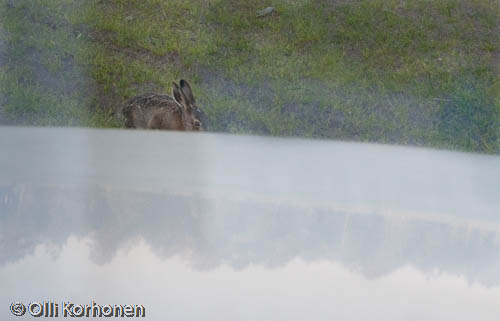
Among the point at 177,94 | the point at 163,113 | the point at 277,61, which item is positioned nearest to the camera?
the point at 163,113

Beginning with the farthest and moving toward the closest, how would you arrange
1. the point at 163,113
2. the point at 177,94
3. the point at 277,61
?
the point at 277,61 → the point at 177,94 → the point at 163,113

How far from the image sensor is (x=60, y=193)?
0.50m

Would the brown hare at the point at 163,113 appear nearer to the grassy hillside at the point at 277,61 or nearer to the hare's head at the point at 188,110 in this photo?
the hare's head at the point at 188,110

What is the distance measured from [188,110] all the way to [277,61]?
53 cm

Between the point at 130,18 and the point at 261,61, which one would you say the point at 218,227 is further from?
the point at 130,18

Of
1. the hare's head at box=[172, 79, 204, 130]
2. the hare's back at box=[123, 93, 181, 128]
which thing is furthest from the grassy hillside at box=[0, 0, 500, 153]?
the hare's back at box=[123, 93, 181, 128]

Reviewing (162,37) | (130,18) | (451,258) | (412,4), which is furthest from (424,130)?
(451,258)

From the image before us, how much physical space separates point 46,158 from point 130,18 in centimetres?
132

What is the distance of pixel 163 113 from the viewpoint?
3.88ft

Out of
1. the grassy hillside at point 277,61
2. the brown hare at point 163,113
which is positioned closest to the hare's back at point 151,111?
the brown hare at point 163,113

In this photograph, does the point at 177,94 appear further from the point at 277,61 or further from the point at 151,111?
the point at 277,61

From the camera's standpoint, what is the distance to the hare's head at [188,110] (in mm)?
1225

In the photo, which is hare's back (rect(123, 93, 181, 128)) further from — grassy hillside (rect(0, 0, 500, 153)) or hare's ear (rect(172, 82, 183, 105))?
grassy hillside (rect(0, 0, 500, 153))

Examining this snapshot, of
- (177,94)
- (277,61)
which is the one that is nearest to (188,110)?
(177,94)
